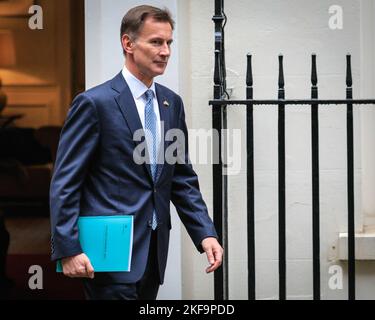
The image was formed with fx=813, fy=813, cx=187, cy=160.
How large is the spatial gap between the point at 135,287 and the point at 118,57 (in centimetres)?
177

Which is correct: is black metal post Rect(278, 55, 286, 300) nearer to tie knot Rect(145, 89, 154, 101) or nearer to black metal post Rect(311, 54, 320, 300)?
black metal post Rect(311, 54, 320, 300)

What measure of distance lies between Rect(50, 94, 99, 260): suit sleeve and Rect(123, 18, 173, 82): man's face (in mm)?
295

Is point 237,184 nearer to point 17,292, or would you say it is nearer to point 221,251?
point 221,251

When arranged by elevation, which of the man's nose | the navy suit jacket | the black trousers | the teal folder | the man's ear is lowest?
the black trousers

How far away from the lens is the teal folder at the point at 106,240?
11.2 feet

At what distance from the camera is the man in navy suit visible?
338cm

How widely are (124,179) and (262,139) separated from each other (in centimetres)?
168

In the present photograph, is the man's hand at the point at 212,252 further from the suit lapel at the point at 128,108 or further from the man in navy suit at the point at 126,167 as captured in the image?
the suit lapel at the point at 128,108

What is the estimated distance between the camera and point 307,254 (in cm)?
500

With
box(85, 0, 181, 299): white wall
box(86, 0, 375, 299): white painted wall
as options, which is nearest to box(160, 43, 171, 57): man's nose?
box(85, 0, 181, 299): white wall

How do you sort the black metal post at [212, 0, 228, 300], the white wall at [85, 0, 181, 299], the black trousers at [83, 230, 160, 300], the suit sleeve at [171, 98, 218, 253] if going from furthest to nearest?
the white wall at [85, 0, 181, 299]
the black metal post at [212, 0, 228, 300]
the suit sleeve at [171, 98, 218, 253]
the black trousers at [83, 230, 160, 300]

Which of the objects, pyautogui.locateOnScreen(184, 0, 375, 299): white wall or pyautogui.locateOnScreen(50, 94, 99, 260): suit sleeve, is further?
pyautogui.locateOnScreen(184, 0, 375, 299): white wall

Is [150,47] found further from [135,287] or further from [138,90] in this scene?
[135,287]

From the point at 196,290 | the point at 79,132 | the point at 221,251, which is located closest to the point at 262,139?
the point at 196,290
